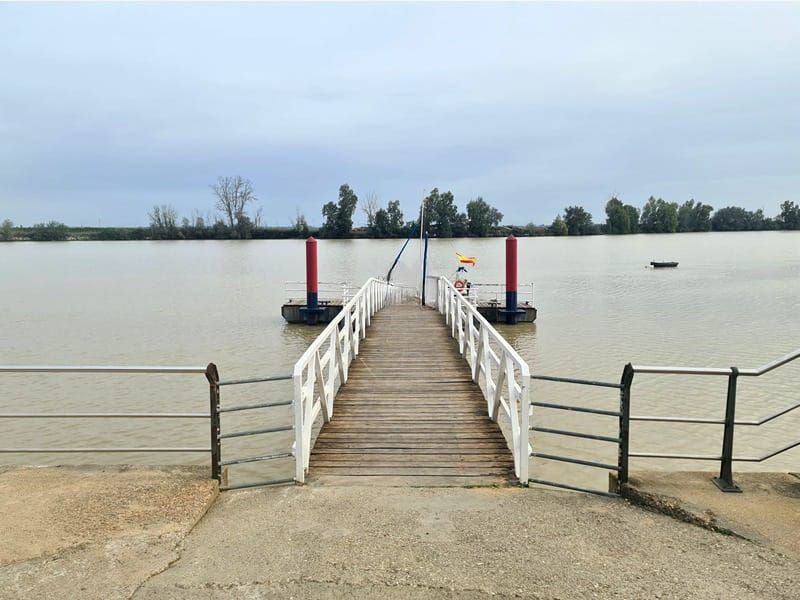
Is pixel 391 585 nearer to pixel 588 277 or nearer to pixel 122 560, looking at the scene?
pixel 122 560

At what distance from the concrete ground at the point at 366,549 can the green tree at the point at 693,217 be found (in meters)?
150

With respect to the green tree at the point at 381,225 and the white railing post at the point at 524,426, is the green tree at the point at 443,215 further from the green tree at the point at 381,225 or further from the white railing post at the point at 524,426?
the white railing post at the point at 524,426

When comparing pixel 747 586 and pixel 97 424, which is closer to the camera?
pixel 747 586

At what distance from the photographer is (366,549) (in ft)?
12.5

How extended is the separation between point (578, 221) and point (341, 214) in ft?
178

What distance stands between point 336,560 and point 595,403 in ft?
27.6

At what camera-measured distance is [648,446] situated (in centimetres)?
914

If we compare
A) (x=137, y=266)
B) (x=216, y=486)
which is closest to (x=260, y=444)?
(x=216, y=486)

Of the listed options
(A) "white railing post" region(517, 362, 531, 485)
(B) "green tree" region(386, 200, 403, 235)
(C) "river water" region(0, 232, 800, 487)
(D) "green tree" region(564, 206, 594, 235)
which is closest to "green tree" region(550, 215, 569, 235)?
Answer: (D) "green tree" region(564, 206, 594, 235)

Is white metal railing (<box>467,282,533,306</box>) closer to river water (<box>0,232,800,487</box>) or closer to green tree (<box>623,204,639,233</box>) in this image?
river water (<box>0,232,800,487</box>)

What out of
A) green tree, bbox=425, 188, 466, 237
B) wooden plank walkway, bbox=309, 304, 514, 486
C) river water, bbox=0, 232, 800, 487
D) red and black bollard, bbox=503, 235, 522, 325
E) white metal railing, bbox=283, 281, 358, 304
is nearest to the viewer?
wooden plank walkway, bbox=309, 304, 514, 486

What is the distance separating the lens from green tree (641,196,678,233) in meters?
133

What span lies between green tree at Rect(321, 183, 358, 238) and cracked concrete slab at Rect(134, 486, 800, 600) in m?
104

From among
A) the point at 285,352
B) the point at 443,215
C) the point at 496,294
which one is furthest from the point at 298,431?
the point at 443,215
